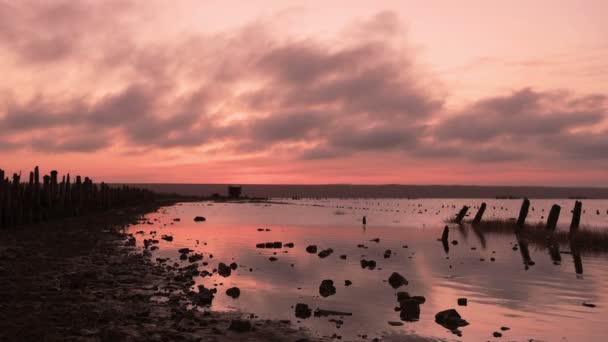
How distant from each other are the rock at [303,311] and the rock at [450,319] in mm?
3011

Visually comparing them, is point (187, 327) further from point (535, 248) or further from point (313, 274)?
point (535, 248)

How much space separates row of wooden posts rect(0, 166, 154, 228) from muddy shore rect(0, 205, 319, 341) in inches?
447

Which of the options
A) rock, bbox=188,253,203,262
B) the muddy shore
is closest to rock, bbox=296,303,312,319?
the muddy shore

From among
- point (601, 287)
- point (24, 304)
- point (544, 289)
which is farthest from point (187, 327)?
point (601, 287)

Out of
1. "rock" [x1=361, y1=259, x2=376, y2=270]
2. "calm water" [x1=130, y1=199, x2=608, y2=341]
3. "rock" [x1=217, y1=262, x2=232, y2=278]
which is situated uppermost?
"rock" [x1=217, y1=262, x2=232, y2=278]

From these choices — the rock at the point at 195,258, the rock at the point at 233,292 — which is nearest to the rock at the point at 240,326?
the rock at the point at 233,292

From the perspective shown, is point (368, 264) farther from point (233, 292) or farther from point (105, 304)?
point (105, 304)

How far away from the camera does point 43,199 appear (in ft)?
120

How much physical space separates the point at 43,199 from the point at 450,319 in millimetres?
32845

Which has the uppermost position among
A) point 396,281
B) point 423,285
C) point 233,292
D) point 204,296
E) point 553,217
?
point 553,217

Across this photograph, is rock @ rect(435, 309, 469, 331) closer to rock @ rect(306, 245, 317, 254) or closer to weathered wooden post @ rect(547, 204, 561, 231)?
rock @ rect(306, 245, 317, 254)

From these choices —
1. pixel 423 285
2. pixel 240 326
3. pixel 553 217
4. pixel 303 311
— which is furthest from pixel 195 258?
pixel 553 217

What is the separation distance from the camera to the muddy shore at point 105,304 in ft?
33.0

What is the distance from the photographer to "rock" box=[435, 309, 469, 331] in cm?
1202
